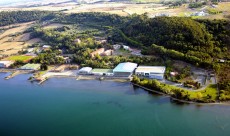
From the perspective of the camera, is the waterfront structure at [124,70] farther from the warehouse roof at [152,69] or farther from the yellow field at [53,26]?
the yellow field at [53,26]

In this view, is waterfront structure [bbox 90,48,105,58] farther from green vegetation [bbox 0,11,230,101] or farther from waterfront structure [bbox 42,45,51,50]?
waterfront structure [bbox 42,45,51,50]

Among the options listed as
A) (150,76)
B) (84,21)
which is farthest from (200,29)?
(84,21)

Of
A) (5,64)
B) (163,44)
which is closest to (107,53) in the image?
(163,44)

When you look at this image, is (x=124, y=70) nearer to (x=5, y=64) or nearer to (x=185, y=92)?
(x=185, y=92)

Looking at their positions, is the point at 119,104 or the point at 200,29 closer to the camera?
the point at 119,104

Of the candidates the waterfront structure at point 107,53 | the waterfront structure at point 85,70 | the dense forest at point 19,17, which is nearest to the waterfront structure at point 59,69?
the waterfront structure at point 85,70

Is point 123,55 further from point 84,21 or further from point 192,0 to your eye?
point 192,0

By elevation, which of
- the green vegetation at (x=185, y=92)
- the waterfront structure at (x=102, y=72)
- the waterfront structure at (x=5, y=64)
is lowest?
the green vegetation at (x=185, y=92)
